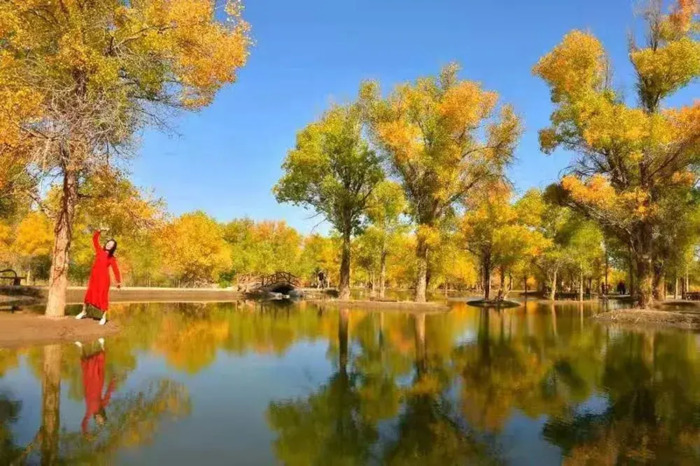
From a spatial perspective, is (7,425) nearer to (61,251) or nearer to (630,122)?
(61,251)

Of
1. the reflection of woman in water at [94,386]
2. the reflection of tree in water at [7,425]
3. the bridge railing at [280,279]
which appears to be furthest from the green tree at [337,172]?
the reflection of tree in water at [7,425]

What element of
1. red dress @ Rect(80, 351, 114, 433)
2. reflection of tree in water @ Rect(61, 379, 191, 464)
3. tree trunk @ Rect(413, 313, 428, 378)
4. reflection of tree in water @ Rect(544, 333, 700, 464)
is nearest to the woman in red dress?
red dress @ Rect(80, 351, 114, 433)

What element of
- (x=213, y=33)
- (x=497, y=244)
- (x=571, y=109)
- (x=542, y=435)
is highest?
(x=571, y=109)

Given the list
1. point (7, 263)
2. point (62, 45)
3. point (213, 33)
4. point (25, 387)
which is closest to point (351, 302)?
point (213, 33)

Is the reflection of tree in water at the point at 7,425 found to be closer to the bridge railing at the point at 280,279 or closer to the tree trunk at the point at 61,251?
the tree trunk at the point at 61,251

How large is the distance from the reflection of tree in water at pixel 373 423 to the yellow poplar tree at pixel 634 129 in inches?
940

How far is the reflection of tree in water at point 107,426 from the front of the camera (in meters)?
5.84

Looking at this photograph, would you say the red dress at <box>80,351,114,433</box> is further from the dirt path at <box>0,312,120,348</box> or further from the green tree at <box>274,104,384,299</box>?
the green tree at <box>274,104,384,299</box>

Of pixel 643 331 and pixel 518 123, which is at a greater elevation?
pixel 518 123

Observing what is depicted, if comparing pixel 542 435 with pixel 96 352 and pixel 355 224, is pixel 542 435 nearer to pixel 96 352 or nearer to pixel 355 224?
pixel 96 352

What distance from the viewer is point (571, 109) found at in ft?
105

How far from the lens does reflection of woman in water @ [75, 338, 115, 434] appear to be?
749 centimetres

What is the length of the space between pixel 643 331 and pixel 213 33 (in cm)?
2193

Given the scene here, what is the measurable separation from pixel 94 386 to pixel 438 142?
1263 inches
